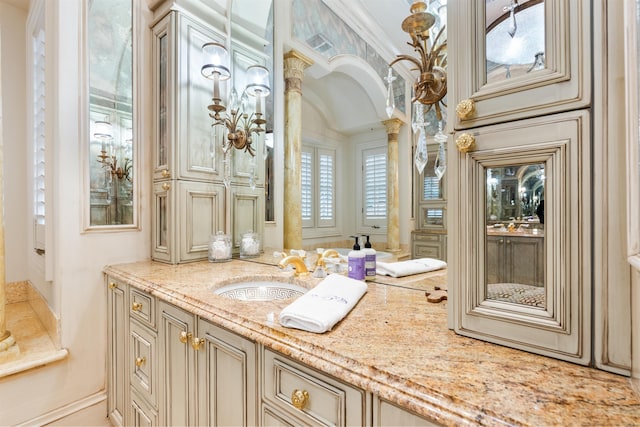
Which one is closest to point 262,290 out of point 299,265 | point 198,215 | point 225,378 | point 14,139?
point 299,265

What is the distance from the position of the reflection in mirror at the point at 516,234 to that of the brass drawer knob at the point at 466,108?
5.4 inches

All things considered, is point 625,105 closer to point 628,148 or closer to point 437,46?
point 628,148

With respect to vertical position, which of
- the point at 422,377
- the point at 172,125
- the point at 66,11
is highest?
the point at 66,11

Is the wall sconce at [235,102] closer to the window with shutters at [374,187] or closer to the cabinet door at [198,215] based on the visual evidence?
the cabinet door at [198,215]

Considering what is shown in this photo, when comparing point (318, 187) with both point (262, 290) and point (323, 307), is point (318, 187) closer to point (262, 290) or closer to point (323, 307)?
point (262, 290)

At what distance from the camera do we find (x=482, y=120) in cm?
69

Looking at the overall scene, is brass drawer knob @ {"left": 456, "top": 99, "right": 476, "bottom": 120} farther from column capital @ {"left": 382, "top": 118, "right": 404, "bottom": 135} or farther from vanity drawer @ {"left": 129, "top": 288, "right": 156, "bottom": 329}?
vanity drawer @ {"left": 129, "top": 288, "right": 156, "bottom": 329}

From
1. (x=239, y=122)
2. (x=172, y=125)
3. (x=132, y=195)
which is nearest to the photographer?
(x=172, y=125)

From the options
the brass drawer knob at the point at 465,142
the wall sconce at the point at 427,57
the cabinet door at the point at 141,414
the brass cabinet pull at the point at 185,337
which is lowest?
the cabinet door at the point at 141,414

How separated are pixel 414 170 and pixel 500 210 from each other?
647 mm

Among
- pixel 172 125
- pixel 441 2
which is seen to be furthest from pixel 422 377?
pixel 172 125

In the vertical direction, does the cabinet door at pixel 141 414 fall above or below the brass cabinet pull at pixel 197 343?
below

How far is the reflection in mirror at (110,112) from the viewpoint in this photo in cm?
170

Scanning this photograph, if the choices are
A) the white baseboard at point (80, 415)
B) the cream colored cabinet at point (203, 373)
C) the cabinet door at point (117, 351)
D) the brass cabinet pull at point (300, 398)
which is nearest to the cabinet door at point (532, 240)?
the brass cabinet pull at point (300, 398)
